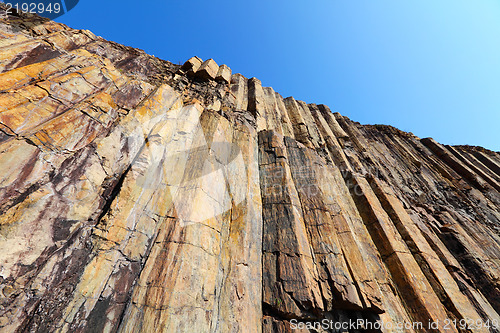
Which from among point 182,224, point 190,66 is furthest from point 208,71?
point 182,224

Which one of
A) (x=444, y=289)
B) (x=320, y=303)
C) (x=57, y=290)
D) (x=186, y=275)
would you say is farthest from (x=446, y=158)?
(x=57, y=290)

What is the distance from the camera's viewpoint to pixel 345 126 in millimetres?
18578

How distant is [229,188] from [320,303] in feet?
15.2

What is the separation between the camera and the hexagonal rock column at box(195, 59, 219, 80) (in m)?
12.7

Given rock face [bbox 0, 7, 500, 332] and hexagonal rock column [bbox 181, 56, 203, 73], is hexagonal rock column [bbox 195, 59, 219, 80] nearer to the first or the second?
hexagonal rock column [bbox 181, 56, 203, 73]

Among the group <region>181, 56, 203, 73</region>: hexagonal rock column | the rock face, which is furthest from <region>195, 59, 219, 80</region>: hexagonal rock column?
the rock face

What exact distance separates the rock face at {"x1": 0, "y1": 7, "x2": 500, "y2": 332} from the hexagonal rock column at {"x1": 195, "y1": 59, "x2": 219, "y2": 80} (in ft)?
6.35

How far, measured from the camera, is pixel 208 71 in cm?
1297

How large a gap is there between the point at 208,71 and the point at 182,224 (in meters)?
11.0

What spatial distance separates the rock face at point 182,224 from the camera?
430 cm

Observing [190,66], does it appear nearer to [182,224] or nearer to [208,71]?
[208,71]

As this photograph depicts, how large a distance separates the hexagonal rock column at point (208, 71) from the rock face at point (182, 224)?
194 centimetres

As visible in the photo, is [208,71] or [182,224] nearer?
[182,224]

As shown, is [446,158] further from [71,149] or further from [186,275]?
[71,149]
